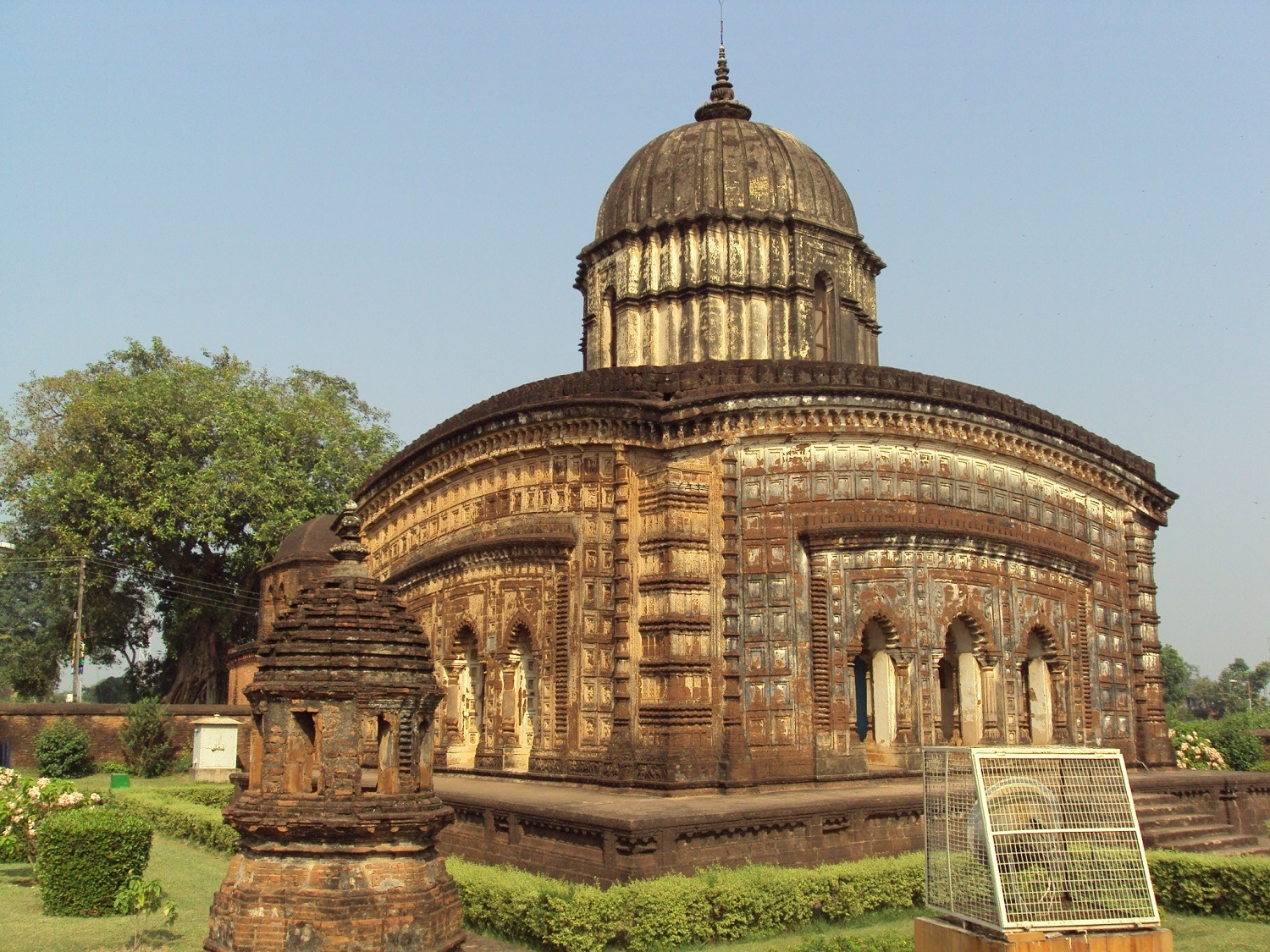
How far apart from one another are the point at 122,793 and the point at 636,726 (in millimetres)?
10307

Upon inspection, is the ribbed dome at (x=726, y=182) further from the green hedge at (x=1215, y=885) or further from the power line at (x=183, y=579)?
the power line at (x=183, y=579)

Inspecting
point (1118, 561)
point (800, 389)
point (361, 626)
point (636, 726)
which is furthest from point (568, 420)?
point (1118, 561)

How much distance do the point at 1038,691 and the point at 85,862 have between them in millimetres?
13253

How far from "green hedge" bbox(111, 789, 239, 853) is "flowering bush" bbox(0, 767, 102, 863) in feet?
3.56

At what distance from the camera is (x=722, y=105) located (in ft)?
73.6

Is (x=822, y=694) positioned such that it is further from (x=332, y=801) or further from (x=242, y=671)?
(x=242, y=671)

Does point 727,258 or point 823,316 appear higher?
point 727,258

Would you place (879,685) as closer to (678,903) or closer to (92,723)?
(678,903)

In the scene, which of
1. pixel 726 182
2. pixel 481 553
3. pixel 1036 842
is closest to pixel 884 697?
pixel 481 553

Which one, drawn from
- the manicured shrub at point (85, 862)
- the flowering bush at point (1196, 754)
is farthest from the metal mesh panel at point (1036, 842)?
the flowering bush at point (1196, 754)

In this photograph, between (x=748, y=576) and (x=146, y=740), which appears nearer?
(x=748, y=576)

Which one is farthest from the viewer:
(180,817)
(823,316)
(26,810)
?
(823,316)

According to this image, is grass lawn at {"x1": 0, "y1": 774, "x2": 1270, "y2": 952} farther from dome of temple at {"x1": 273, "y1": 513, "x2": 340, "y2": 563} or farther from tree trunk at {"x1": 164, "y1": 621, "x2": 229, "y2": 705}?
tree trunk at {"x1": 164, "y1": 621, "x2": 229, "y2": 705}

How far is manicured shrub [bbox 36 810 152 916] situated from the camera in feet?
41.4
